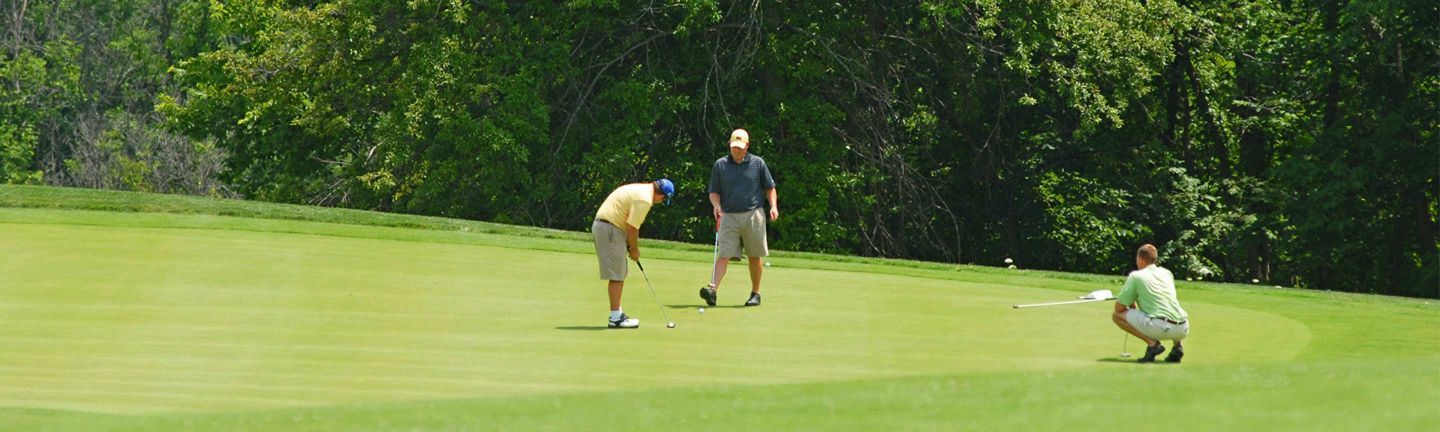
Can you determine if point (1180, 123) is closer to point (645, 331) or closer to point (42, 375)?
point (645, 331)

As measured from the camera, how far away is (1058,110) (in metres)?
37.4

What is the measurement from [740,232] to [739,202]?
1.02 ft

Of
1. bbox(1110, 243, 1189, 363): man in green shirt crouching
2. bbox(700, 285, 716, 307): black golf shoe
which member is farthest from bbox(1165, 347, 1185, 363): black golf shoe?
bbox(700, 285, 716, 307): black golf shoe

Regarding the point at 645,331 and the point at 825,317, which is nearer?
the point at 645,331

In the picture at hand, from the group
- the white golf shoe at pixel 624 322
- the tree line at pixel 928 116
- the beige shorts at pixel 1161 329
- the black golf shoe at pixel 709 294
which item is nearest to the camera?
the beige shorts at pixel 1161 329

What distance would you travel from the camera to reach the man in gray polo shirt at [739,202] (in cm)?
1723

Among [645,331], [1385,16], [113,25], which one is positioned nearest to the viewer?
[645,331]

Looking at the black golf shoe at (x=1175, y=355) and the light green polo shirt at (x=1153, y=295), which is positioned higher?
the light green polo shirt at (x=1153, y=295)

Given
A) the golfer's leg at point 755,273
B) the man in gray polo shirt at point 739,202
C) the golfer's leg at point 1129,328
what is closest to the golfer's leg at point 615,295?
the golfer's leg at point 755,273

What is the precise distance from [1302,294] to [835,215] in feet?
50.5

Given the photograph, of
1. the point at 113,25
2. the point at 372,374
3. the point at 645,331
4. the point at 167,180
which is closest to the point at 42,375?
the point at 372,374

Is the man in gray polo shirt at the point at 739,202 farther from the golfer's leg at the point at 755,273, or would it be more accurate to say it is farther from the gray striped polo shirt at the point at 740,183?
the golfer's leg at the point at 755,273

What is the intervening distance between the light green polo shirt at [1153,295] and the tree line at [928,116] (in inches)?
762

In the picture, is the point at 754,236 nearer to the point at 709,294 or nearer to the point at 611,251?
the point at 709,294
